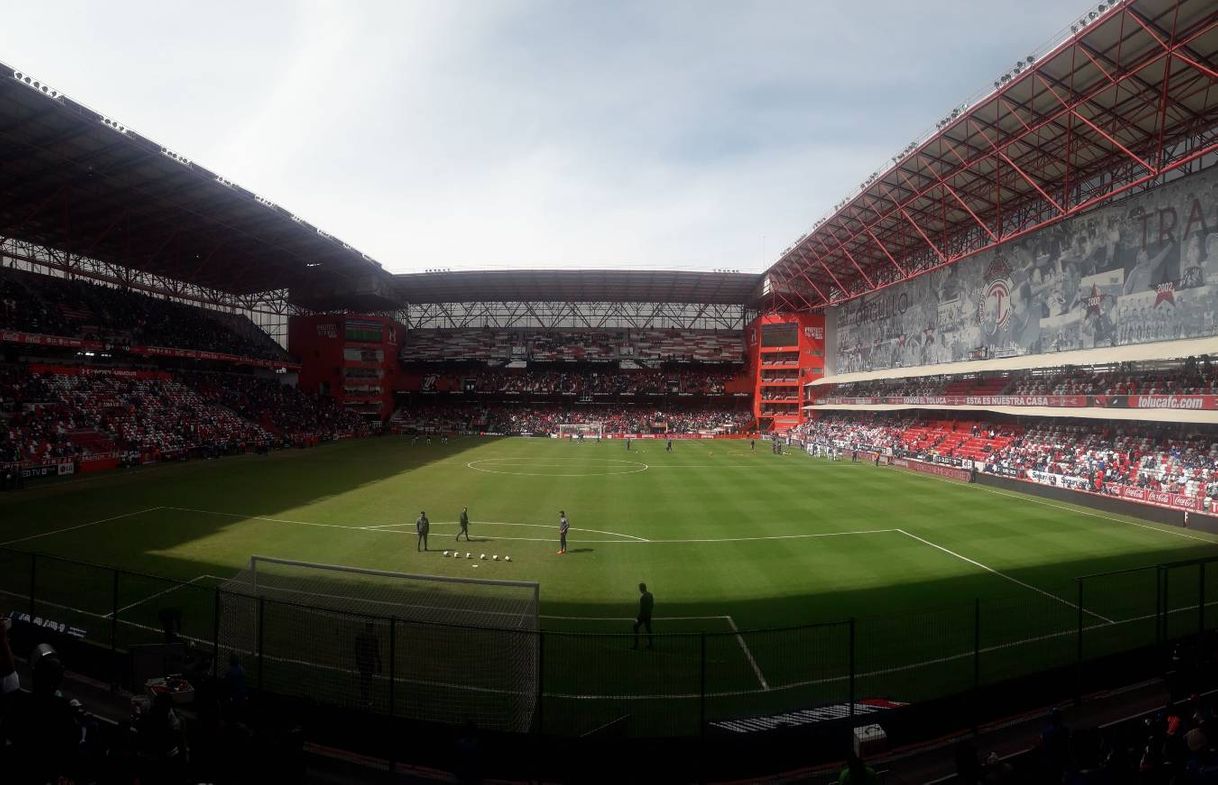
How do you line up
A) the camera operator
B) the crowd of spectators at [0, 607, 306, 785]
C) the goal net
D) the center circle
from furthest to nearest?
the center circle
the goal net
the crowd of spectators at [0, 607, 306, 785]
the camera operator

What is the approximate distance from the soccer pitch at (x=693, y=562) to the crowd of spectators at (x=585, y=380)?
1829 inches

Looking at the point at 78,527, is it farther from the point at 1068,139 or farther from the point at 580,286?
the point at 580,286

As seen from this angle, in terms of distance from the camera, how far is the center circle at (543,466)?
3919cm

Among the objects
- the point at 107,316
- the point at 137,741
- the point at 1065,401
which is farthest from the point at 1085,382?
the point at 107,316

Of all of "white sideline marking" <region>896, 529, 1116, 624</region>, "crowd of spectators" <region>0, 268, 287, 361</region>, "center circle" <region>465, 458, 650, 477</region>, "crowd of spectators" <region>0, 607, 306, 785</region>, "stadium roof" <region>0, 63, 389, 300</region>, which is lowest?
"center circle" <region>465, 458, 650, 477</region>

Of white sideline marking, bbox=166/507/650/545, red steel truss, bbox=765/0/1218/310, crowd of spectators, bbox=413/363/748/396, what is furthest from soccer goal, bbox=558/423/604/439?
white sideline marking, bbox=166/507/650/545

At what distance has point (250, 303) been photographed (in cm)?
7050

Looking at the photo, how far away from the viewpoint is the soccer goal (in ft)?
237

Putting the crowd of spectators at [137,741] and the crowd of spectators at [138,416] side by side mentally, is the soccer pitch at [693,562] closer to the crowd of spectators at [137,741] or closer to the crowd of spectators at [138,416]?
the crowd of spectators at [137,741]

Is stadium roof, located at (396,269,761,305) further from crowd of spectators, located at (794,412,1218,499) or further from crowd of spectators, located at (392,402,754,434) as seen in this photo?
crowd of spectators, located at (794,412,1218,499)

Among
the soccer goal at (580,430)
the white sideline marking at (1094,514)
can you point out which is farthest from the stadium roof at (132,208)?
the white sideline marking at (1094,514)

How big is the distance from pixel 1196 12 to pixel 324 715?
38340mm

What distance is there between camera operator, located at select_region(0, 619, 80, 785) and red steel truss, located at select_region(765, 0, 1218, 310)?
37.4 metres

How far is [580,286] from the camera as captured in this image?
77562 mm
